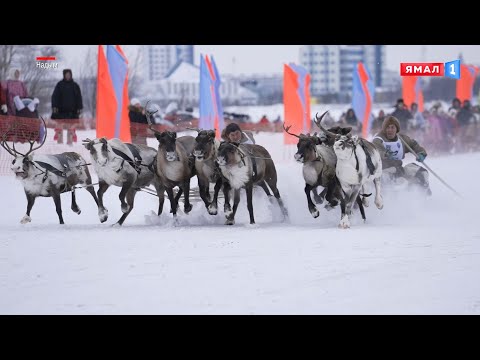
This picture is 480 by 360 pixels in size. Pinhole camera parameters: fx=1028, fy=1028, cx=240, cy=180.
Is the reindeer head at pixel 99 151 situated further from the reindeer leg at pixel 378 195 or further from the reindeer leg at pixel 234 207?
the reindeer leg at pixel 378 195

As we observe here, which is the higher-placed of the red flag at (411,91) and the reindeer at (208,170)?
the red flag at (411,91)

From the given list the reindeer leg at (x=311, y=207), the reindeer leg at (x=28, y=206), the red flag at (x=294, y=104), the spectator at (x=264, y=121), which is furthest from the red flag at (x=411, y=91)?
the reindeer leg at (x=28, y=206)

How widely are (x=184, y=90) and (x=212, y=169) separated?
45432 mm

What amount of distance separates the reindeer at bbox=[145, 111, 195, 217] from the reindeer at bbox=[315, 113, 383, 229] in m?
2.00

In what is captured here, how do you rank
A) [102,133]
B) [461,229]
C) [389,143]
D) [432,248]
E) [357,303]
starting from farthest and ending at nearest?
[102,133] < [389,143] < [461,229] < [432,248] < [357,303]

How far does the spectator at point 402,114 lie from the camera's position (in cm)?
2659

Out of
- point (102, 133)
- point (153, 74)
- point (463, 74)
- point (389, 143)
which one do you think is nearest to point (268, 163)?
point (389, 143)

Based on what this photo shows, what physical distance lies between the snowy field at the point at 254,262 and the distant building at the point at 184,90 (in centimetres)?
3822

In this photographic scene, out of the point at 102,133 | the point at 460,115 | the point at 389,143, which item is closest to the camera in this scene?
the point at 389,143

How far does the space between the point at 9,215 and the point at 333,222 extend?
5.45 meters

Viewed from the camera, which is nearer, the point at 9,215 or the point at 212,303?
the point at 212,303

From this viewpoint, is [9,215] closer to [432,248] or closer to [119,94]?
[119,94]

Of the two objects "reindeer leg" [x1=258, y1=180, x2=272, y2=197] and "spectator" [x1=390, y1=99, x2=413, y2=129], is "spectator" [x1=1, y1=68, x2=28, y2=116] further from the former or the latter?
"spectator" [x1=390, y1=99, x2=413, y2=129]

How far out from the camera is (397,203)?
52.3 feet
